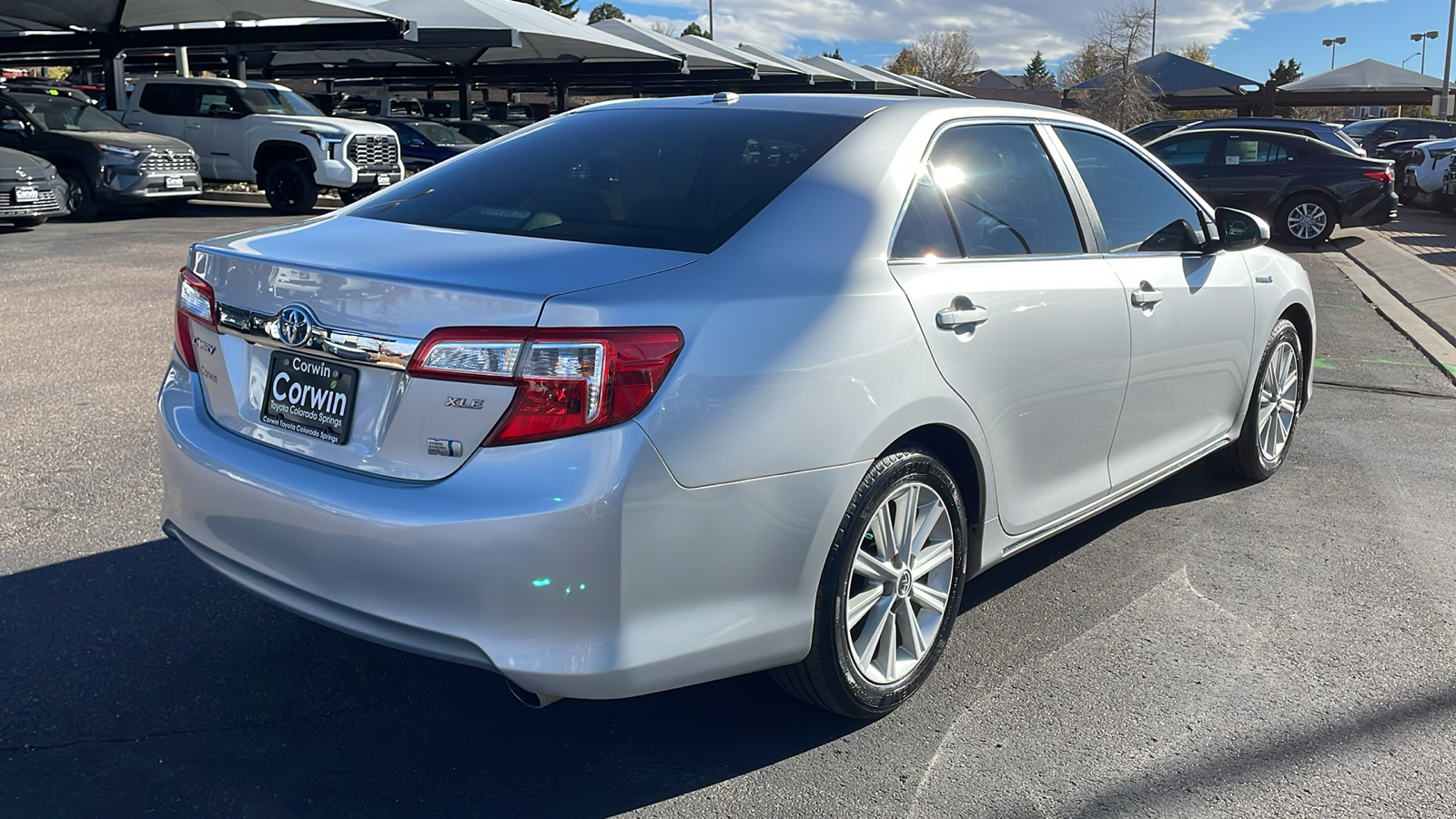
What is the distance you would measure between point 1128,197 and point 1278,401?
1.65m

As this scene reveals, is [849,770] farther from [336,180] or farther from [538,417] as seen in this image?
[336,180]

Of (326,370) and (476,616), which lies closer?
(476,616)

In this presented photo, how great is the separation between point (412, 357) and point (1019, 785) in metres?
1.72

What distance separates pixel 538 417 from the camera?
241 centimetres

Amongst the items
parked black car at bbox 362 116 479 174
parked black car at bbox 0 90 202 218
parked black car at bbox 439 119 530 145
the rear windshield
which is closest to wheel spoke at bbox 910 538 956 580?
the rear windshield

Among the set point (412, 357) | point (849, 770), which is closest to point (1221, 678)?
point (849, 770)

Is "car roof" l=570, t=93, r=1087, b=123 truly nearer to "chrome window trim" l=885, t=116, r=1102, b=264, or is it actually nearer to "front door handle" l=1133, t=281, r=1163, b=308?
"chrome window trim" l=885, t=116, r=1102, b=264

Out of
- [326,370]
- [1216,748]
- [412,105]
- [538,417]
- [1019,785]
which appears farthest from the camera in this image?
[412,105]

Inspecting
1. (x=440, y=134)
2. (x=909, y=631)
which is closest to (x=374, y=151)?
(x=440, y=134)

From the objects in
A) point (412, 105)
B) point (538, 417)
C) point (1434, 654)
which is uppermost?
point (412, 105)

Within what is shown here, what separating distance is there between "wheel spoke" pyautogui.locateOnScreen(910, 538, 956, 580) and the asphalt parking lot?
383 millimetres

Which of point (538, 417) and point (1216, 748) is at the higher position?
point (538, 417)

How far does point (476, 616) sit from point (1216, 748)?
1913 millimetres

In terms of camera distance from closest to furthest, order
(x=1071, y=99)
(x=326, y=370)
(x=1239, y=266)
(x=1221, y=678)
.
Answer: (x=326, y=370) < (x=1221, y=678) < (x=1239, y=266) < (x=1071, y=99)
